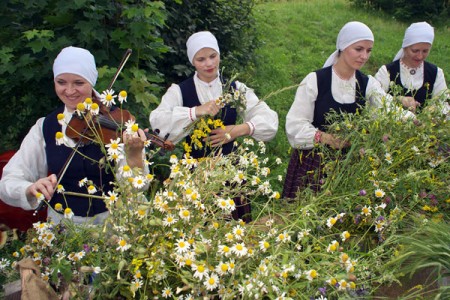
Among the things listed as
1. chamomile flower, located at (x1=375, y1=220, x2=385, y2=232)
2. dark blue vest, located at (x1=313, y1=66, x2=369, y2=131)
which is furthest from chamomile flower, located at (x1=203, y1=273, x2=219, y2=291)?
dark blue vest, located at (x1=313, y1=66, x2=369, y2=131)

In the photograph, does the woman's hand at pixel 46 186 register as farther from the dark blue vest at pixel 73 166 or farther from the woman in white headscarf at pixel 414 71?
the woman in white headscarf at pixel 414 71

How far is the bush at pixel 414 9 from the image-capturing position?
12523 millimetres

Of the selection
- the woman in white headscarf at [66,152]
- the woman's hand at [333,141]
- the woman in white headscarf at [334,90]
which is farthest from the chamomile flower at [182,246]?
the woman in white headscarf at [334,90]

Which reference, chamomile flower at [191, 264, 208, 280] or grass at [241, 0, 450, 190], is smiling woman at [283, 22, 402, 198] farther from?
grass at [241, 0, 450, 190]

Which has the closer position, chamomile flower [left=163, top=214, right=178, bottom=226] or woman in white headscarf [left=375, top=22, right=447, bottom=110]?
chamomile flower [left=163, top=214, right=178, bottom=226]

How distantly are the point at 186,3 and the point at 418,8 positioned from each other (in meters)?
8.45

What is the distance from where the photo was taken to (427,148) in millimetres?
2439

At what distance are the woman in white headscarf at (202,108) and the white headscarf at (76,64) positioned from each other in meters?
0.58

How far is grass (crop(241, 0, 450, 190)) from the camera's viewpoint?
7.82 meters

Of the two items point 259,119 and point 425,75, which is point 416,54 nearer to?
point 425,75

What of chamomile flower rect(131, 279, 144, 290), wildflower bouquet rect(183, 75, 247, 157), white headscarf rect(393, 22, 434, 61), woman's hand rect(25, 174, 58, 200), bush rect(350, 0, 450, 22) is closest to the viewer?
chamomile flower rect(131, 279, 144, 290)

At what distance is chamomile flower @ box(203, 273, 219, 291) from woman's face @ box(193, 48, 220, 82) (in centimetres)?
187

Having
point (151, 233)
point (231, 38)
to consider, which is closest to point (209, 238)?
point (151, 233)

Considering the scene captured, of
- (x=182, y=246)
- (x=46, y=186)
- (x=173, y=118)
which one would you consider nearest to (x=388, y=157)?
(x=182, y=246)
